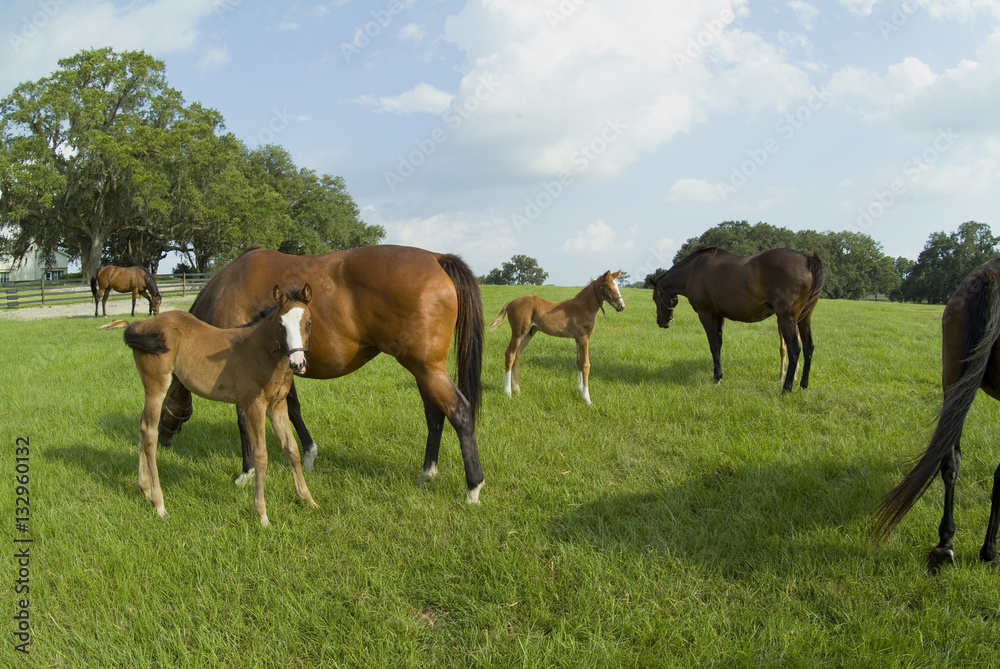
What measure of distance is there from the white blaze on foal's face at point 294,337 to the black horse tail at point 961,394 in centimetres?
362

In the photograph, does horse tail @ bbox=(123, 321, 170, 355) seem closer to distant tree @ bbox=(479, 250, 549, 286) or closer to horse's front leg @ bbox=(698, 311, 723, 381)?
horse's front leg @ bbox=(698, 311, 723, 381)

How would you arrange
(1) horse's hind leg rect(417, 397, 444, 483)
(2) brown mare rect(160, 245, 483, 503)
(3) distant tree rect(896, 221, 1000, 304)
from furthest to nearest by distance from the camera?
1. (3) distant tree rect(896, 221, 1000, 304)
2. (1) horse's hind leg rect(417, 397, 444, 483)
3. (2) brown mare rect(160, 245, 483, 503)

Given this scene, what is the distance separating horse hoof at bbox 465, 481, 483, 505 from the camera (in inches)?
170

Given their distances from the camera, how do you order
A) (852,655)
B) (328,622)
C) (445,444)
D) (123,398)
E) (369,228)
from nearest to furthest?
1. (852,655)
2. (328,622)
3. (445,444)
4. (123,398)
5. (369,228)

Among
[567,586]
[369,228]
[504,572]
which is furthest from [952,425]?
Answer: [369,228]

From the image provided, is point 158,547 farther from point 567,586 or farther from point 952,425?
point 952,425

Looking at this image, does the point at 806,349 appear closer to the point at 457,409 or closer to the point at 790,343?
the point at 790,343

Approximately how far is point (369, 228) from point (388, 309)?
6115cm

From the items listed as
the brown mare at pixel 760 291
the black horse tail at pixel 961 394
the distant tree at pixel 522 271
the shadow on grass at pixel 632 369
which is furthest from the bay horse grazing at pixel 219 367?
the distant tree at pixel 522 271

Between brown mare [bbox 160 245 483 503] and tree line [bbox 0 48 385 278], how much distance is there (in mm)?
27022

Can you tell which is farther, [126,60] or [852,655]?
[126,60]

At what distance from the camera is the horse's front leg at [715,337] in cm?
863

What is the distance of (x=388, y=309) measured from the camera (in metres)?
4.54

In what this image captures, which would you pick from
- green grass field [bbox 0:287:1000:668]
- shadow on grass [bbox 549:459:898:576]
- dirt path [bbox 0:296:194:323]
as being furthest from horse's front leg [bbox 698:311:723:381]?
dirt path [bbox 0:296:194:323]
